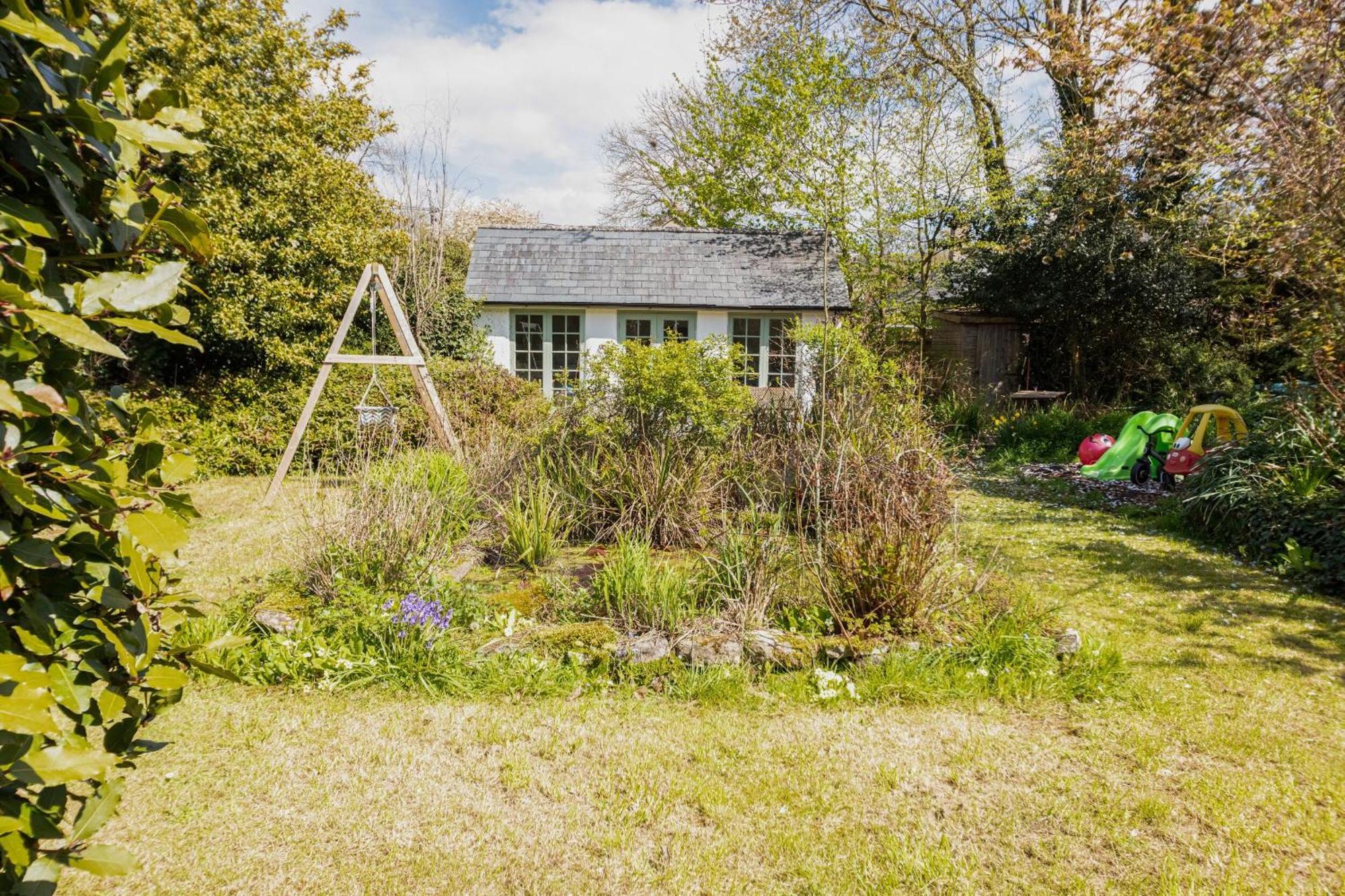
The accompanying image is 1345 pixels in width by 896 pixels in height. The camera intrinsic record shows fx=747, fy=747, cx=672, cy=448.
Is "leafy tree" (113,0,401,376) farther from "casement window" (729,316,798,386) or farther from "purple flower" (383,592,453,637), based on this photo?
"casement window" (729,316,798,386)

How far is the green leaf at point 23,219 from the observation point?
43.2 inches

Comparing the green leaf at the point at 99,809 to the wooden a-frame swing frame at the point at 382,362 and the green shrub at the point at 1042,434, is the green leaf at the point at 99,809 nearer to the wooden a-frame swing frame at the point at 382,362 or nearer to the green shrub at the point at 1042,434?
the wooden a-frame swing frame at the point at 382,362

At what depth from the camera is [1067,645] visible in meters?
4.35

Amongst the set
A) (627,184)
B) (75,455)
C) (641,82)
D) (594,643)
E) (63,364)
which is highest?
(641,82)

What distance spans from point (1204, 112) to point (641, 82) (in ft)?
63.0

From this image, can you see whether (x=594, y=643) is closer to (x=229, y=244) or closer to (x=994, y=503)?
(x=994, y=503)

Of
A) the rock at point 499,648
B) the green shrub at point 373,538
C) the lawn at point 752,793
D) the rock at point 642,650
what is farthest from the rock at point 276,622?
the rock at point 642,650

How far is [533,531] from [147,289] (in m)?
4.44

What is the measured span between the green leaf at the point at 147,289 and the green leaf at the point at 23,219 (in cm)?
11

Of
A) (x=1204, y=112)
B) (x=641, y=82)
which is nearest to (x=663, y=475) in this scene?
(x=1204, y=112)

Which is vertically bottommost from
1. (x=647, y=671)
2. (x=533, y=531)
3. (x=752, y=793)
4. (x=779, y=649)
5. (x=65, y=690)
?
(x=752, y=793)

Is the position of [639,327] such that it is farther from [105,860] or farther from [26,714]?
[26,714]

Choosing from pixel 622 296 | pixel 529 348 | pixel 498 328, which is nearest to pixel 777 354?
pixel 622 296

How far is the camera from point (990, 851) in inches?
110
